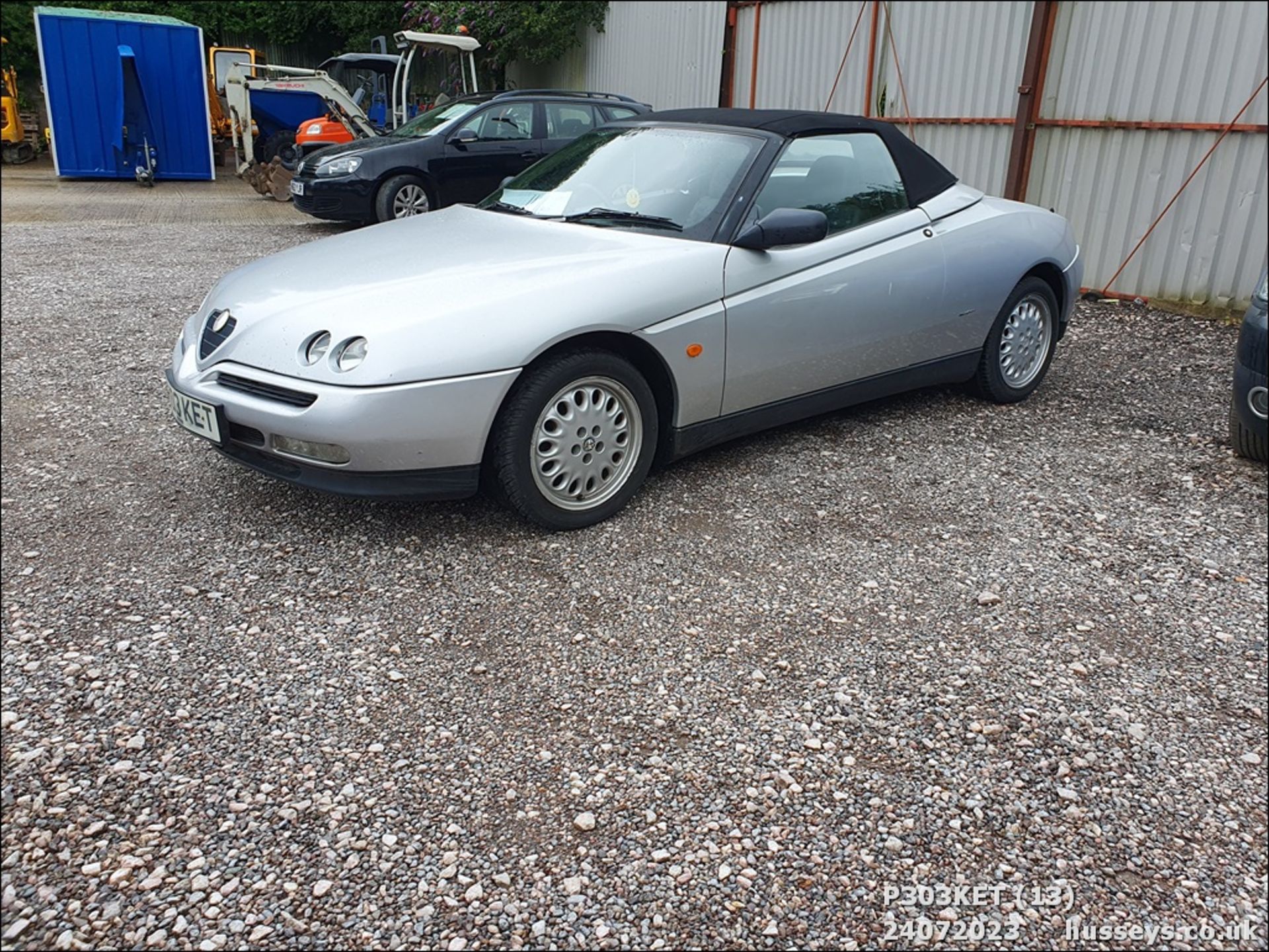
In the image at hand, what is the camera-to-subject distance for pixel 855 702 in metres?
2.53

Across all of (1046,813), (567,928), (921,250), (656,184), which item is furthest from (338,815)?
(921,250)

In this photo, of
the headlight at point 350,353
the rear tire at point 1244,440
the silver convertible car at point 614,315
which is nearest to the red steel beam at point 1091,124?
the silver convertible car at point 614,315

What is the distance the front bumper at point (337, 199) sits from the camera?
9.53m

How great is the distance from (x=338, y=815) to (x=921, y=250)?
3.27 meters

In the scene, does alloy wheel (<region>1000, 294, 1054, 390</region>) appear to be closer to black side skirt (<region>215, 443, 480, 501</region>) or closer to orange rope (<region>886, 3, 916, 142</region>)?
black side skirt (<region>215, 443, 480, 501</region>)

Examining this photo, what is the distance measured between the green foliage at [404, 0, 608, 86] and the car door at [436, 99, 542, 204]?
4.19 m

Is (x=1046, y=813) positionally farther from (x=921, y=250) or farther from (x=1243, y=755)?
(x=921, y=250)

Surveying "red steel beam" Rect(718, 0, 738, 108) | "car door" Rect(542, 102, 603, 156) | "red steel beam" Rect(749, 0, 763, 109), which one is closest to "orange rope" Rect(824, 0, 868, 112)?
"red steel beam" Rect(749, 0, 763, 109)

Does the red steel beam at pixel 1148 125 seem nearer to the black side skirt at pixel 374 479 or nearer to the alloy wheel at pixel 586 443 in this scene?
the alloy wheel at pixel 586 443

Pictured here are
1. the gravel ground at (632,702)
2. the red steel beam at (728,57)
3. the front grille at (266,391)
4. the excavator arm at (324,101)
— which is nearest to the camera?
the gravel ground at (632,702)

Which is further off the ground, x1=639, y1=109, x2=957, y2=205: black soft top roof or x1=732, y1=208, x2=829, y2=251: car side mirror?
x1=639, y1=109, x2=957, y2=205: black soft top roof

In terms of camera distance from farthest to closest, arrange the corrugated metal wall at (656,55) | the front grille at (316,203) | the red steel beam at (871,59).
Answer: the front grille at (316,203), the red steel beam at (871,59), the corrugated metal wall at (656,55)

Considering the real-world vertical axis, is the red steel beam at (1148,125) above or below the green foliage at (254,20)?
below

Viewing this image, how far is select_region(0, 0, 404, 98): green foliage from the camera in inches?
29.8
